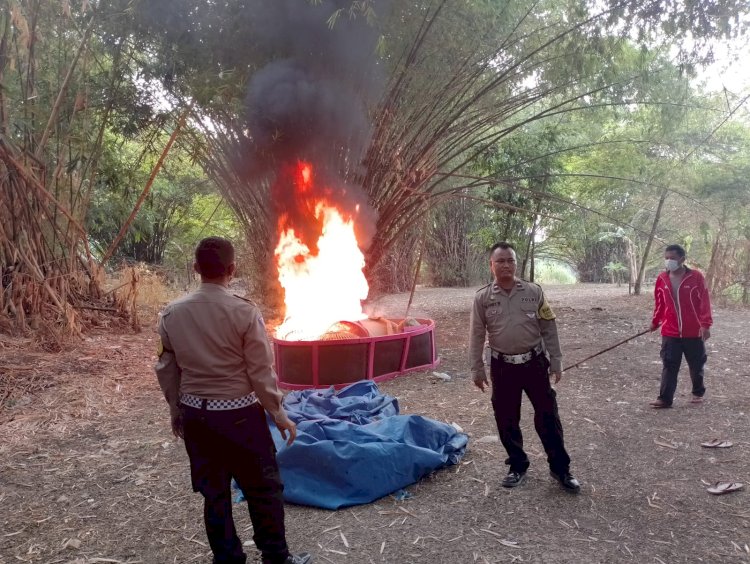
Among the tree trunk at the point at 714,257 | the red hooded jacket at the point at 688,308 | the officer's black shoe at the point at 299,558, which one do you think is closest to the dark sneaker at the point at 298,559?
the officer's black shoe at the point at 299,558

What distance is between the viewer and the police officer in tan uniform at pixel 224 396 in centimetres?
217

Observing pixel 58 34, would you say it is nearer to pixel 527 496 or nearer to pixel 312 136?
pixel 312 136

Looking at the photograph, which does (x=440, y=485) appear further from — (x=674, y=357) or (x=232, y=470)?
(x=674, y=357)

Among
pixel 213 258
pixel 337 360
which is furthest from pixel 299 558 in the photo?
pixel 337 360

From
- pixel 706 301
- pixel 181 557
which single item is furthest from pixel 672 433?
pixel 181 557

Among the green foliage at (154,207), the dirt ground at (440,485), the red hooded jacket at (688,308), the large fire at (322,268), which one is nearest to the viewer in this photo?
the dirt ground at (440,485)

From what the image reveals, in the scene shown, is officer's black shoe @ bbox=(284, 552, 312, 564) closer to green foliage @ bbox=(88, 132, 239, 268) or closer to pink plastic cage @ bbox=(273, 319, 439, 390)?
pink plastic cage @ bbox=(273, 319, 439, 390)

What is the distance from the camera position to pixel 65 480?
135 inches

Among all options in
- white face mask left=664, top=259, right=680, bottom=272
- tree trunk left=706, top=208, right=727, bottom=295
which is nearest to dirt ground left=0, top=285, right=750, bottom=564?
white face mask left=664, top=259, right=680, bottom=272

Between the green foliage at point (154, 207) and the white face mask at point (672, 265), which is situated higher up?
the green foliage at point (154, 207)

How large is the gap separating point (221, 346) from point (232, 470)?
1.60ft

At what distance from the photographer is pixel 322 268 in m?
6.45

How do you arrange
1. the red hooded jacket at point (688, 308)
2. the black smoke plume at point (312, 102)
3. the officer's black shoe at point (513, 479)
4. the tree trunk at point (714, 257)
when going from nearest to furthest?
the officer's black shoe at point (513, 479)
the red hooded jacket at point (688, 308)
the black smoke plume at point (312, 102)
the tree trunk at point (714, 257)

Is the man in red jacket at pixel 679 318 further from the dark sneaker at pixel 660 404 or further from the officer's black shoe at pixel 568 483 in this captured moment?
the officer's black shoe at pixel 568 483
